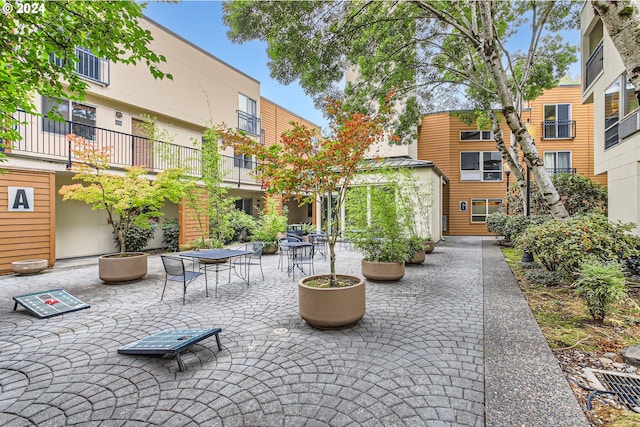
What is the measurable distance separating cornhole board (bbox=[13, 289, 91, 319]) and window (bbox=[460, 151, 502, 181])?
1997cm

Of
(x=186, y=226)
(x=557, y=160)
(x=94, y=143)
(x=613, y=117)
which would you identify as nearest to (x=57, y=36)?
(x=94, y=143)

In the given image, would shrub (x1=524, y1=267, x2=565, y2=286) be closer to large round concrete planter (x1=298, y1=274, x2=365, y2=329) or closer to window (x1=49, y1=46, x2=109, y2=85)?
large round concrete planter (x1=298, y1=274, x2=365, y2=329)

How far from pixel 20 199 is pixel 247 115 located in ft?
35.8

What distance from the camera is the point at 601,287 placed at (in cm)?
383

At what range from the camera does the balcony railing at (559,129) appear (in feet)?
59.2

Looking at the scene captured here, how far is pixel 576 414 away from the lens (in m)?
2.25

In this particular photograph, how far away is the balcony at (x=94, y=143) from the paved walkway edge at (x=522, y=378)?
17.6 ft

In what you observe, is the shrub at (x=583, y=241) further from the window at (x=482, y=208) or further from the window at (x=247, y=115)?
the window at (x=247, y=115)

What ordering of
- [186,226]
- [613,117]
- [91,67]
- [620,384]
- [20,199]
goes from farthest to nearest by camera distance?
1. [186,226]
2. [91,67]
3. [613,117]
4. [20,199]
5. [620,384]

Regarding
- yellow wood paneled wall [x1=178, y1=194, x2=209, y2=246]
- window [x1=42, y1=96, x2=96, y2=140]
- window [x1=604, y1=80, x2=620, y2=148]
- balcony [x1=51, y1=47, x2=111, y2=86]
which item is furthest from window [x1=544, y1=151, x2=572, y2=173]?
window [x1=42, y1=96, x2=96, y2=140]

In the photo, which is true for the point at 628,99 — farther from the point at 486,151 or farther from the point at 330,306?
the point at 486,151

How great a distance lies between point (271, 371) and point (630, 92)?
11534 millimetres

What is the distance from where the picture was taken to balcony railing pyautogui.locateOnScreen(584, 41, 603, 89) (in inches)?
386

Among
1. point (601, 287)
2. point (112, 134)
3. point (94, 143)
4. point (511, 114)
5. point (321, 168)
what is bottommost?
point (601, 287)
